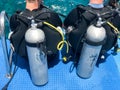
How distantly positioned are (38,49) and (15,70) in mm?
567

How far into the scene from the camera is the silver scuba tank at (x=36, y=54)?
5.36ft

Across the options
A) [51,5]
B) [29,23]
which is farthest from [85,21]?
[51,5]

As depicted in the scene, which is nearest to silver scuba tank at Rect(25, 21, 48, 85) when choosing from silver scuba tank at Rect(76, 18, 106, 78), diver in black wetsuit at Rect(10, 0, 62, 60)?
diver in black wetsuit at Rect(10, 0, 62, 60)

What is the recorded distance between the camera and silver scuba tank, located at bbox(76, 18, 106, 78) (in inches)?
66.7

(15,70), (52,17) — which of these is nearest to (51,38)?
(52,17)

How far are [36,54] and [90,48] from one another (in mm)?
436

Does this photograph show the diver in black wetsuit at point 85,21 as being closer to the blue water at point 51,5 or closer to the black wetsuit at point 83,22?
→ the black wetsuit at point 83,22

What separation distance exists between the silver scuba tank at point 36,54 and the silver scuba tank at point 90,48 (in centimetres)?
33

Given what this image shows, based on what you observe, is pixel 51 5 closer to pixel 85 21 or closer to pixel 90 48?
pixel 85 21

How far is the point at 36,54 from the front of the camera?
5.75ft

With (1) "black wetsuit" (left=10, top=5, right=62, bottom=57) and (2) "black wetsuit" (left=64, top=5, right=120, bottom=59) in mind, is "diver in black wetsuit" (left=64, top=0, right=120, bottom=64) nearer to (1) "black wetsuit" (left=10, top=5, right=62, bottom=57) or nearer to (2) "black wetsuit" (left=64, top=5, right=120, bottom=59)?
(2) "black wetsuit" (left=64, top=5, right=120, bottom=59)

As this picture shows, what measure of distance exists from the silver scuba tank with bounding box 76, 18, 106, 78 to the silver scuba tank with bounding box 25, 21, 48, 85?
13.2 inches

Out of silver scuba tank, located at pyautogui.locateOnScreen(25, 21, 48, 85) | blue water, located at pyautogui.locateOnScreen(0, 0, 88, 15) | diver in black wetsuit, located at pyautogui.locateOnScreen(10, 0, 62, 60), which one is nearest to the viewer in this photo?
silver scuba tank, located at pyautogui.locateOnScreen(25, 21, 48, 85)

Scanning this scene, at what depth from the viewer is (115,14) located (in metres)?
1.97
